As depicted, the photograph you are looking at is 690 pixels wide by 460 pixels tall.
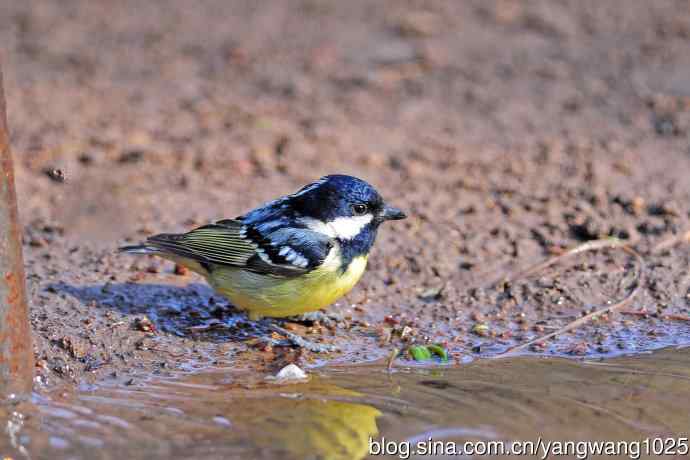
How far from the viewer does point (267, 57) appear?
13.1m

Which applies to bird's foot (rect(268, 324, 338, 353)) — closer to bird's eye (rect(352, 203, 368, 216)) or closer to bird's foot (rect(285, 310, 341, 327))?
bird's foot (rect(285, 310, 341, 327))

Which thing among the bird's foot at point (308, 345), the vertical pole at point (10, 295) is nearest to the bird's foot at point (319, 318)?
the bird's foot at point (308, 345)

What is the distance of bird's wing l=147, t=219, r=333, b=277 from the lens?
23.3 feet

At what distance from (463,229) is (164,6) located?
746 cm

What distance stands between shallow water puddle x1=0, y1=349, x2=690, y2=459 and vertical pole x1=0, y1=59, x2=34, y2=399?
24cm

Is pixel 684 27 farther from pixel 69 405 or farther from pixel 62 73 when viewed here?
pixel 69 405

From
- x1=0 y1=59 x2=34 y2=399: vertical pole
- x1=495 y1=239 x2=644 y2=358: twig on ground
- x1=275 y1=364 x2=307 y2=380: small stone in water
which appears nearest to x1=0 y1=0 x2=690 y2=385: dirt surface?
x1=495 y1=239 x2=644 y2=358: twig on ground

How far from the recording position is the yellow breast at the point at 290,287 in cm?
703

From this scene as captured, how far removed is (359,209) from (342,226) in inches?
7.4

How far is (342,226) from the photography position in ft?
23.9

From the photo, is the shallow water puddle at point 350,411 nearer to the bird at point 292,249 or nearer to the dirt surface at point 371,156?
the dirt surface at point 371,156

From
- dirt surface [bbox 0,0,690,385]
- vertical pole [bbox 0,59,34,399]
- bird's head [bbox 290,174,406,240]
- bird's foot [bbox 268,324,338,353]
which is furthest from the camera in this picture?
dirt surface [bbox 0,0,690,385]

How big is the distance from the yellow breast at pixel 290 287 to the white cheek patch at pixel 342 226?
0.63 ft

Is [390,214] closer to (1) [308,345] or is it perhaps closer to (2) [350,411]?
(1) [308,345]
